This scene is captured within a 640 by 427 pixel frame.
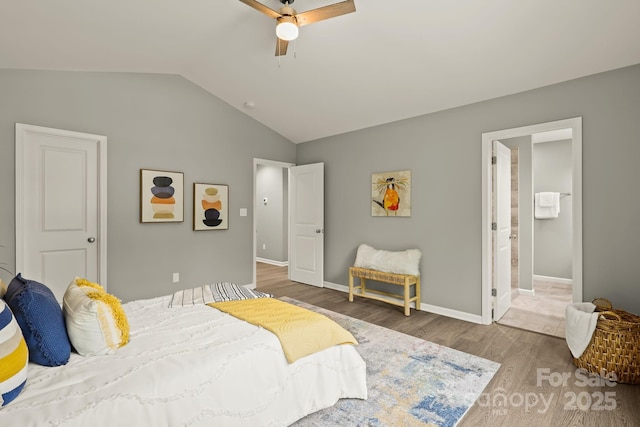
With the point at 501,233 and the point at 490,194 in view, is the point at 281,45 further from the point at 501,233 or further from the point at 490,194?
the point at 501,233

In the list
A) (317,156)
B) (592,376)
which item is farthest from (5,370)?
(317,156)

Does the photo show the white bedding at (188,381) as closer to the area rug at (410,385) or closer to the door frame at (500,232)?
the area rug at (410,385)

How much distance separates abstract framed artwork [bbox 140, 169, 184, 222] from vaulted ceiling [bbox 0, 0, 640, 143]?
1288 millimetres

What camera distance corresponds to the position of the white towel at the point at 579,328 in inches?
94.1

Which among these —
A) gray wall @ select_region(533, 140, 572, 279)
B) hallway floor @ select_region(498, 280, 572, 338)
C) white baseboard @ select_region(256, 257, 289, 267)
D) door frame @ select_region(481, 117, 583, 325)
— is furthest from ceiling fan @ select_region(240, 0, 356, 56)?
white baseboard @ select_region(256, 257, 289, 267)

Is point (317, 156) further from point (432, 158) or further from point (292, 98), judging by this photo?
point (432, 158)

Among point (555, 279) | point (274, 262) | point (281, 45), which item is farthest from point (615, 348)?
point (274, 262)

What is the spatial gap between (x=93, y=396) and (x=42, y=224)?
292 cm

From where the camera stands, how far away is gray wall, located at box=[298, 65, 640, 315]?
269cm

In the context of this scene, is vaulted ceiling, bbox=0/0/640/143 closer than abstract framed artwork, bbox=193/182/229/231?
Yes

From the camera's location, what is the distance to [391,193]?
429cm

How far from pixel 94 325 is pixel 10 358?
0.36 meters

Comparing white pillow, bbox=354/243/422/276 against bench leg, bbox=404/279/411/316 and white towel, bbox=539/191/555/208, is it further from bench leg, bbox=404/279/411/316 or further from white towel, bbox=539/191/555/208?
white towel, bbox=539/191/555/208

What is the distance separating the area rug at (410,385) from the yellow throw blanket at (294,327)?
409 millimetres
